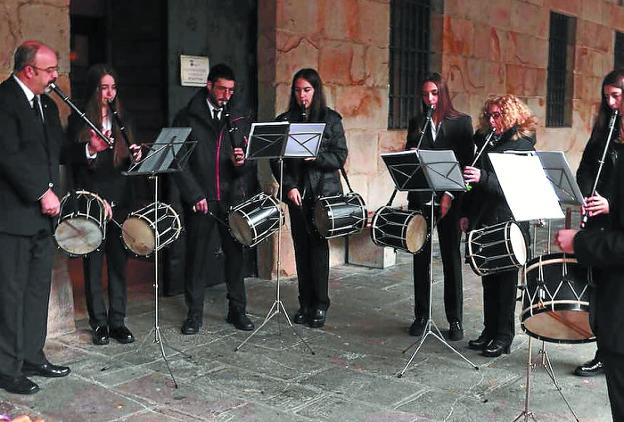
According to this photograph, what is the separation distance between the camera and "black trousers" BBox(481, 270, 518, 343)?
16.9 ft

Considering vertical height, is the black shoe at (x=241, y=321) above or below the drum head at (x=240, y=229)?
below

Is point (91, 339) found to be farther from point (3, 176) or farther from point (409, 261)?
point (409, 261)

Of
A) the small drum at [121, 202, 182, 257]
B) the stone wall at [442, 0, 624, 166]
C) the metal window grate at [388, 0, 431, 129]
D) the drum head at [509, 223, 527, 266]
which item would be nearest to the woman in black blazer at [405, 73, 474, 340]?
the drum head at [509, 223, 527, 266]

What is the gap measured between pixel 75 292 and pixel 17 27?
101 inches

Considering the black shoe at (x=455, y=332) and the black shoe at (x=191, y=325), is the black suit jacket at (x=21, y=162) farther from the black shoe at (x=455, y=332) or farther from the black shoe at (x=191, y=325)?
the black shoe at (x=455, y=332)

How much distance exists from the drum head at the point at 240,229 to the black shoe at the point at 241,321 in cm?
63

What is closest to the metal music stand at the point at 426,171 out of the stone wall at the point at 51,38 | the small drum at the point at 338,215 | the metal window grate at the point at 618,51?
the small drum at the point at 338,215

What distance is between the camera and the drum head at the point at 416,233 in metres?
5.17

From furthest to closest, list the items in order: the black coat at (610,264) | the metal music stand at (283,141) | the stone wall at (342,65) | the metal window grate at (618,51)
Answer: the metal window grate at (618,51), the stone wall at (342,65), the metal music stand at (283,141), the black coat at (610,264)

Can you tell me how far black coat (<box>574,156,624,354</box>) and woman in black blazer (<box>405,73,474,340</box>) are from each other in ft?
7.59

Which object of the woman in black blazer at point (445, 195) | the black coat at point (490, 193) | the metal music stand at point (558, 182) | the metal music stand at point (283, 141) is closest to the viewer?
the metal music stand at point (558, 182)

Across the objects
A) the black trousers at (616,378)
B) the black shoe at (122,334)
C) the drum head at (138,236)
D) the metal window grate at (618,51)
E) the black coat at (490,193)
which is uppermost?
the metal window grate at (618,51)

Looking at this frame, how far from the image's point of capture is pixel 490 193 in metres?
5.01

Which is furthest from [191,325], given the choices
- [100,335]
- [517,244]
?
[517,244]
